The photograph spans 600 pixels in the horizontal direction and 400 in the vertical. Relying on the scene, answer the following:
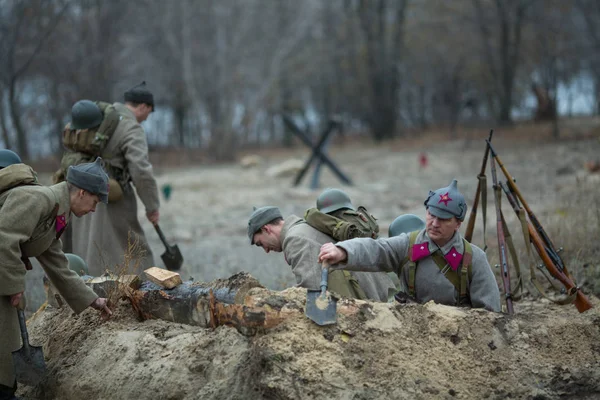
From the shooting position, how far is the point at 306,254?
4.39 m

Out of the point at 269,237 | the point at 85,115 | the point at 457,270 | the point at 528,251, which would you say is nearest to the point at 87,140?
the point at 85,115

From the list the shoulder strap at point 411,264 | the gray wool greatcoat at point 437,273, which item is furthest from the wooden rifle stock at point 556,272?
the shoulder strap at point 411,264

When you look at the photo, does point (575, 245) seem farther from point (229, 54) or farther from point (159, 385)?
point (229, 54)

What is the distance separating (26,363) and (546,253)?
10.9ft

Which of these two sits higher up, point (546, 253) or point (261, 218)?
point (261, 218)

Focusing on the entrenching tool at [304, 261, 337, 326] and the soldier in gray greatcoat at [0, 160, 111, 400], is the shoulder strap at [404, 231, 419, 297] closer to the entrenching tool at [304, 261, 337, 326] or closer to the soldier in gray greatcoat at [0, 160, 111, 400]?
the entrenching tool at [304, 261, 337, 326]

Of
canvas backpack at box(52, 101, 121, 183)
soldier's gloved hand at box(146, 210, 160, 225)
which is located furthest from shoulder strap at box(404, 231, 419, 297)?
canvas backpack at box(52, 101, 121, 183)

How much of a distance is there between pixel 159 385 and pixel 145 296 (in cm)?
77

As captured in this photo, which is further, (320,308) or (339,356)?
(320,308)

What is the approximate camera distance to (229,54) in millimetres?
33250

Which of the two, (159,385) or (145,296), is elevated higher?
(145,296)

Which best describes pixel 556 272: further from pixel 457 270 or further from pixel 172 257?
pixel 172 257

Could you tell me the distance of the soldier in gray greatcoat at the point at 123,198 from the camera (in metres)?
6.39

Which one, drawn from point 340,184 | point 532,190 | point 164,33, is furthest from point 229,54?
point 532,190
